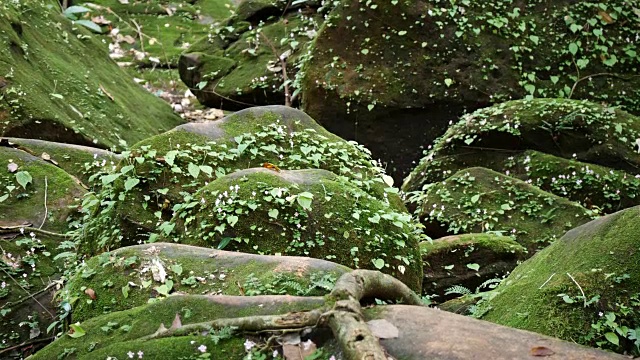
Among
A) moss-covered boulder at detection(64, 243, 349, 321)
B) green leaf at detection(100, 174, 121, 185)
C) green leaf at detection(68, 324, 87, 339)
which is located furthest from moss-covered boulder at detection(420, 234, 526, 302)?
green leaf at detection(68, 324, 87, 339)

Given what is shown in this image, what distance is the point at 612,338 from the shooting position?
3.39 meters

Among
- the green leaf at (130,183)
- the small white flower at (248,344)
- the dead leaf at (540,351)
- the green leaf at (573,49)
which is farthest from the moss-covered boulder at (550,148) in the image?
the small white flower at (248,344)

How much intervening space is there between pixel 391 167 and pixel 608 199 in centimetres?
296

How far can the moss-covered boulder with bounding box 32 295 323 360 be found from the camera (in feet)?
9.51

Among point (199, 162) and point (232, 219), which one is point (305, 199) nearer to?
point (232, 219)

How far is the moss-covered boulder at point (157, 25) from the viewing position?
14305 mm

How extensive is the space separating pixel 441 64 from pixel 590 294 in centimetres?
658

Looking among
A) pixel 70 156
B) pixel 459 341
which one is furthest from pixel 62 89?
pixel 459 341

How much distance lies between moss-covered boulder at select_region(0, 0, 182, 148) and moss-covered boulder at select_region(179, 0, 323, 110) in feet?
3.80

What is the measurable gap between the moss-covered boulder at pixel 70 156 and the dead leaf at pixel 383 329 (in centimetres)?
419

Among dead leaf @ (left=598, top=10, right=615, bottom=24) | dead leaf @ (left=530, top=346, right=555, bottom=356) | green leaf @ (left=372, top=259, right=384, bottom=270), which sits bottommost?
green leaf @ (left=372, top=259, right=384, bottom=270)

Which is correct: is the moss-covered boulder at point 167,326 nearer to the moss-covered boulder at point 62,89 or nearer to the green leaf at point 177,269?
the green leaf at point 177,269

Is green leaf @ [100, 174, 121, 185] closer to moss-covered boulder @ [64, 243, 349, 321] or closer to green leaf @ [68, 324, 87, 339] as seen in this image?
moss-covered boulder @ [64, 243, 349, 321]

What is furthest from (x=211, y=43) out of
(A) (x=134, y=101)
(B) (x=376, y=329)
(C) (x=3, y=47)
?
(B) (x=376, y=329)
